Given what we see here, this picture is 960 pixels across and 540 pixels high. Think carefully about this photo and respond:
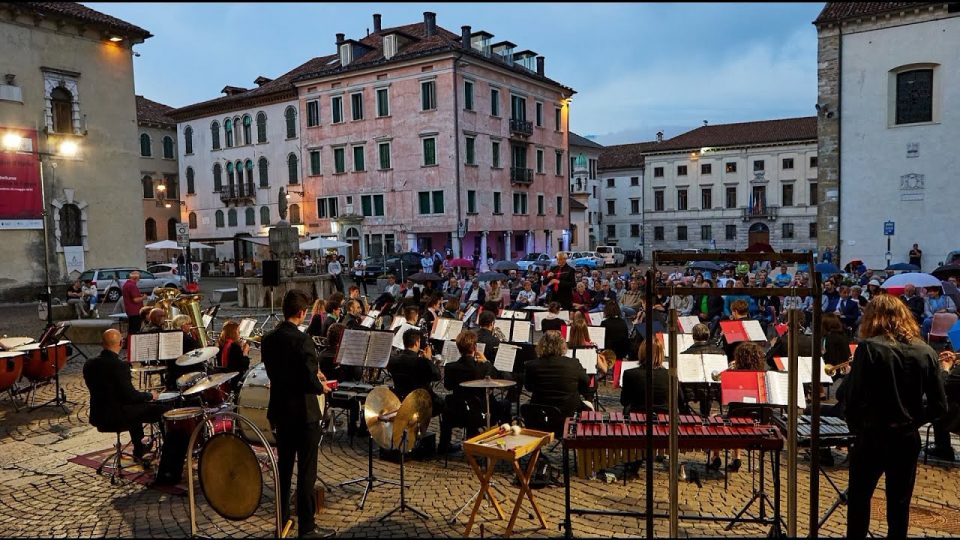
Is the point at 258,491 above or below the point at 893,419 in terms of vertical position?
below

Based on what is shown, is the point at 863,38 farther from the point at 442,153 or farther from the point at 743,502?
the point at 743,502

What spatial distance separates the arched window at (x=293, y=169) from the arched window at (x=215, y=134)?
7648 mm

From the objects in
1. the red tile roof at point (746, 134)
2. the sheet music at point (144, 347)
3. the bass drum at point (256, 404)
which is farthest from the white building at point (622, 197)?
the bass drum at point (256, 404)

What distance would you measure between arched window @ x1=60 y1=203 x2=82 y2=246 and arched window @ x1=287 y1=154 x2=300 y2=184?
1808 cm

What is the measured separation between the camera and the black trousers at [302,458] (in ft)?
18.0

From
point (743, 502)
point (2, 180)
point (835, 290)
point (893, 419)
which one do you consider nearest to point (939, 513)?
point (743, 502)

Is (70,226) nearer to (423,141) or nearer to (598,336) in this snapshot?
(423,141)

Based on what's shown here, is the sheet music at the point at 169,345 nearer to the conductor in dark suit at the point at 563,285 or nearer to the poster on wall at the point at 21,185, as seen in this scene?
the conductor in dark suit at the point at 563,285

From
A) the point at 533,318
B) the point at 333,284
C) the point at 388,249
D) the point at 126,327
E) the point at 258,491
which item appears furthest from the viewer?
the point at 388,249

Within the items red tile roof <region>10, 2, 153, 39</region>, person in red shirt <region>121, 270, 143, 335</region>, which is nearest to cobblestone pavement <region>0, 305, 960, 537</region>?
person in red shirt <region>121, 270, 143, 335</region>

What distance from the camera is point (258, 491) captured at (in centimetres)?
504

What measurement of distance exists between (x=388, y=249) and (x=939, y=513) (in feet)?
124

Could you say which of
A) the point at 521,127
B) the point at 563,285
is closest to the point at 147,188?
the point at 521,127

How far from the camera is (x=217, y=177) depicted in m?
49.6
